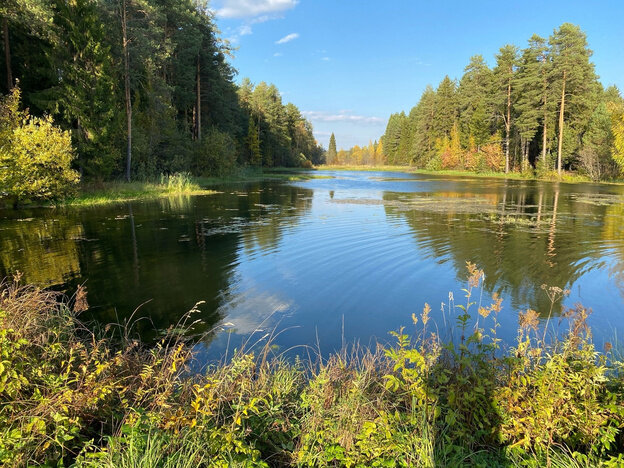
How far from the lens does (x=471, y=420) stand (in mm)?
3150

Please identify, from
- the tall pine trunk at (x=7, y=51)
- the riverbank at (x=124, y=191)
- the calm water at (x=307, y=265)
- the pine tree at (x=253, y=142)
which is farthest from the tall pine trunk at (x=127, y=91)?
the pine tree at (x=253, y=142)

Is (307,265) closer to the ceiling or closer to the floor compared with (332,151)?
closer to the floor

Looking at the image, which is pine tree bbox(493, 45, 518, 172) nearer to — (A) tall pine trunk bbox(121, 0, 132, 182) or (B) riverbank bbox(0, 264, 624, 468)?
(A) tall pine trunk bbox(121, 0, 132, 182)

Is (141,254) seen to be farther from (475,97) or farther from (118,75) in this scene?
(475,97)

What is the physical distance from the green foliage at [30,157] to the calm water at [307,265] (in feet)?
4.69

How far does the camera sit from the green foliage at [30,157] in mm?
15453

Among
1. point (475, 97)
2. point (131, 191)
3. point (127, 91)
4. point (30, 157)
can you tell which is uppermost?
point (475, 97)

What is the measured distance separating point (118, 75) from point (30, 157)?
13.0 meters

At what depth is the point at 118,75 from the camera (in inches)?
1046

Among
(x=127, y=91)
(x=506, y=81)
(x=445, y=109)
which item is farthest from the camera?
(x=445, y=109)

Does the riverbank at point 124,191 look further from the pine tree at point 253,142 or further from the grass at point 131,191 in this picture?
the pine tree at point 253,142

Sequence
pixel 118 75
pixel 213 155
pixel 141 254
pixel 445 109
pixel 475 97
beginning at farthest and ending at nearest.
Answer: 1. pixel 445 109
2. pixel 475 97
3. pixel 213 155
4. pixel 118 75
5. pixel 141 254

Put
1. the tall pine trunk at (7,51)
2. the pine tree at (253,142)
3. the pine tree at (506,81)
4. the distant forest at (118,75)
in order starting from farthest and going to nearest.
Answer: the pine tree at (253,142) < the pine tree at (506,81) < the distant forest at (118,75) < the tall pine trunk at (7,51)

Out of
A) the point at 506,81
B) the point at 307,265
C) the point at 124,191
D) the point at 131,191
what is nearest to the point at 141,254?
the point at 307,265
